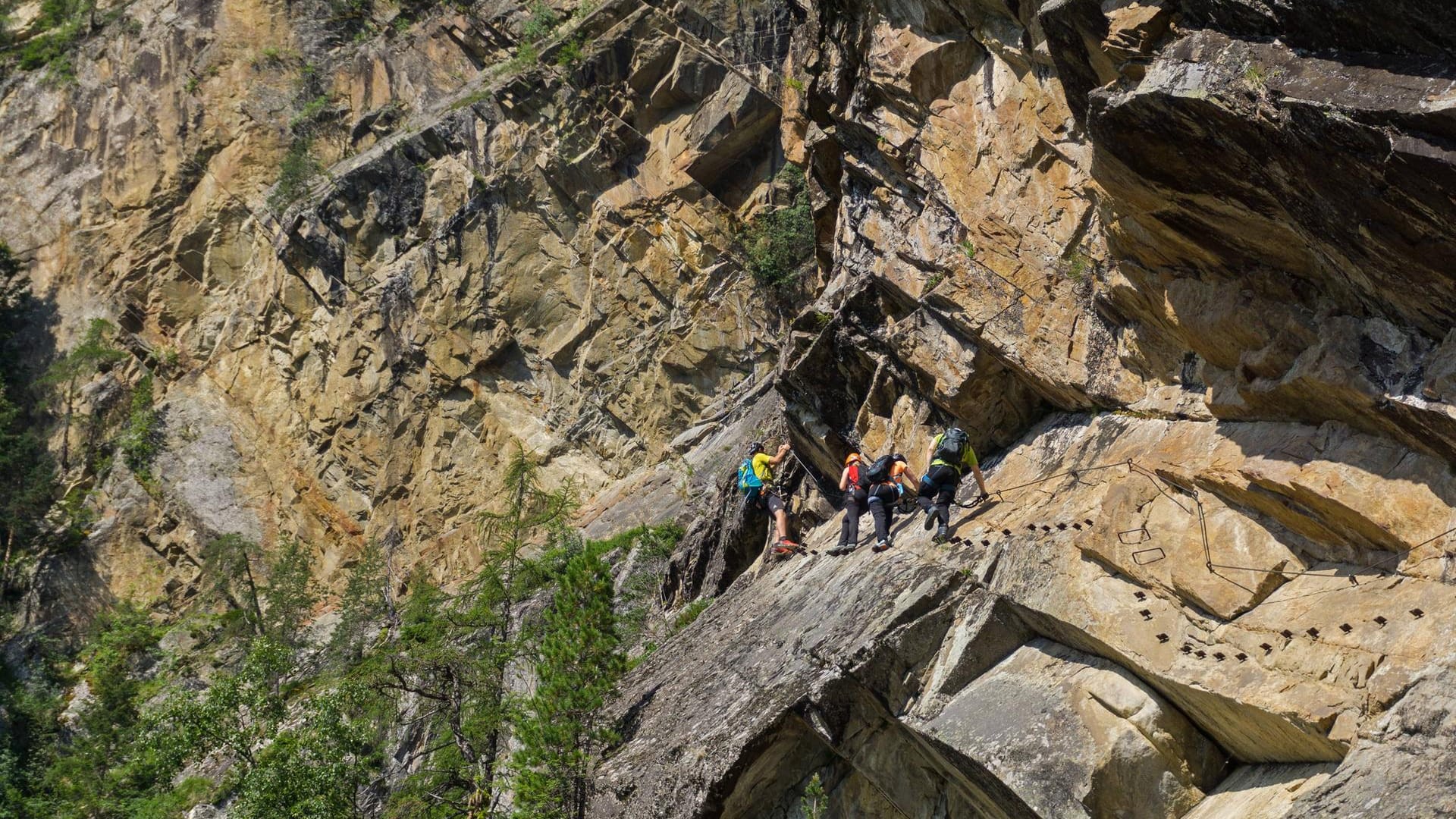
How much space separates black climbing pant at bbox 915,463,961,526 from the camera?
41.2ft

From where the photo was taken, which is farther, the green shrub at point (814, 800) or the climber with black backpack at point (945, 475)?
the climber with black backpack at point (945, 475)

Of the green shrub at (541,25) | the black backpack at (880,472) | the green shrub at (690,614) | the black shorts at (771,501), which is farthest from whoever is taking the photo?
the green shrub at (541,25)

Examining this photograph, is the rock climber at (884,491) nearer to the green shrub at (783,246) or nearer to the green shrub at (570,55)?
the green shrub at (783,246)

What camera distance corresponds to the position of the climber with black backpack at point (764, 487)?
16844mm

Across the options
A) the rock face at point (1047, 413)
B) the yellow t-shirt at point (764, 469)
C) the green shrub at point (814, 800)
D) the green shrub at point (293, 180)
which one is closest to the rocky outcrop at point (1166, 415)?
the rock face at point (1047, 413)

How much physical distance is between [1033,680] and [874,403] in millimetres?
6256

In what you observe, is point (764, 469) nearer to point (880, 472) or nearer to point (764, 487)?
point (764, 487)

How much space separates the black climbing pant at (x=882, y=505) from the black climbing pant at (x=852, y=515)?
1.28 ft

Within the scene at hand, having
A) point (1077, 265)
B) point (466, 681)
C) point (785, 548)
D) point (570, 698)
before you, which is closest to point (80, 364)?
point (466, 681)

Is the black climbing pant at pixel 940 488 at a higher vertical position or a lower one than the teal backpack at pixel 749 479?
higher

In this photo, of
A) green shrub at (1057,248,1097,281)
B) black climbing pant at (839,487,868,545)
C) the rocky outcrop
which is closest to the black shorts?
the rocky outcrop

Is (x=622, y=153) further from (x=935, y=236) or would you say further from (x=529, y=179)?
(x=935, y=236)

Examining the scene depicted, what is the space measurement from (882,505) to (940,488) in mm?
1254

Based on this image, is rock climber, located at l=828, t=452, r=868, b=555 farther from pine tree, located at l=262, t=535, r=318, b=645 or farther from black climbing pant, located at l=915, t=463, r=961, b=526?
pine tree, located at l=262, t=535, r=318, b=645
